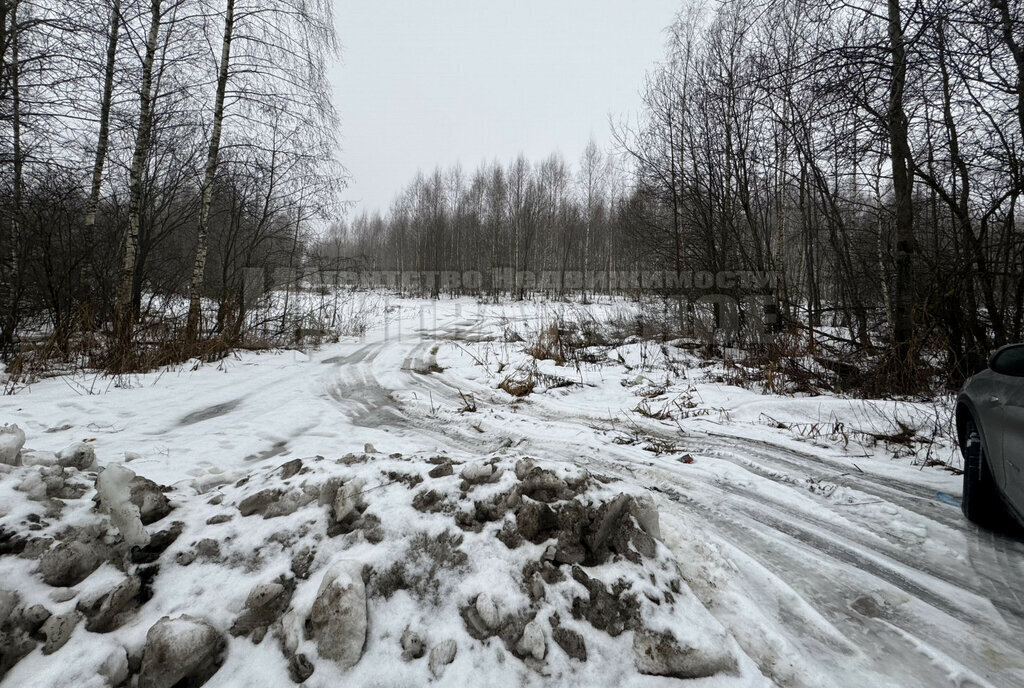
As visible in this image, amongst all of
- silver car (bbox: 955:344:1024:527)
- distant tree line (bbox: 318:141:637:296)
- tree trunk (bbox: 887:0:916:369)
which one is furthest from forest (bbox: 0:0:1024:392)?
distant tree line (bbox: 318:141:637:296)

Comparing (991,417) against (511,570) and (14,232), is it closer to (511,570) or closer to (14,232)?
(511,570)

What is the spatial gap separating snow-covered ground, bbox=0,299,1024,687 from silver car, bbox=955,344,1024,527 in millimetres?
189

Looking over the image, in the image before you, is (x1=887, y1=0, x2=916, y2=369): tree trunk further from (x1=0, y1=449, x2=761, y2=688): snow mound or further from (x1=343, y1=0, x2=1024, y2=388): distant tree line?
(x1=0, y1=449, x2=761, y2=688): snow mound

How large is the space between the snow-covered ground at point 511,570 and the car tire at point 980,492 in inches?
3.9

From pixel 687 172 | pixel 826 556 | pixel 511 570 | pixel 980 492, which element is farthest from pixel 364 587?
pixel 687 172

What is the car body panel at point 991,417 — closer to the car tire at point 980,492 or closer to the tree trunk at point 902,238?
the car tire at point 980,492

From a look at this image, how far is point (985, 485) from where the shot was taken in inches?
94.9

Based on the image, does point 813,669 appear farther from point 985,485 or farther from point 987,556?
point 985,485

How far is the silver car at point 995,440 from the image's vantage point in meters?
2.00

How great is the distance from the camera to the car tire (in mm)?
2387

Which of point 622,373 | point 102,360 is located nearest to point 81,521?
point 102,360

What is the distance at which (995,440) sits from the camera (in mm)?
2201

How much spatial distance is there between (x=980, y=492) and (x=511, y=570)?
2.88 meters

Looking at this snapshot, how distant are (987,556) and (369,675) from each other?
3.09 metres
